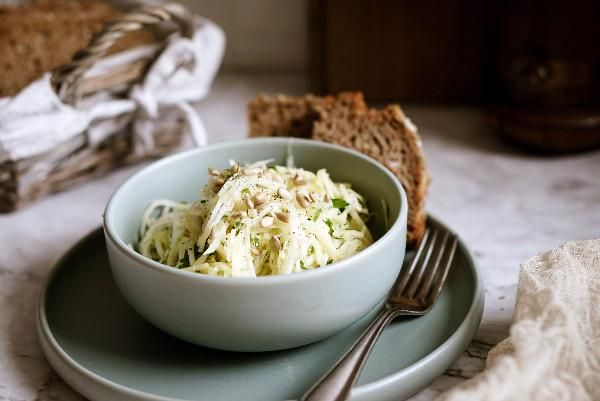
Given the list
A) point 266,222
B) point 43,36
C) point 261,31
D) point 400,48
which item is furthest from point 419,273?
point 261,31

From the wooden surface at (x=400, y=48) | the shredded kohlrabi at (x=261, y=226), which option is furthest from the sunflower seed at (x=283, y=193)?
the wooden surface at (x=400, y=48)

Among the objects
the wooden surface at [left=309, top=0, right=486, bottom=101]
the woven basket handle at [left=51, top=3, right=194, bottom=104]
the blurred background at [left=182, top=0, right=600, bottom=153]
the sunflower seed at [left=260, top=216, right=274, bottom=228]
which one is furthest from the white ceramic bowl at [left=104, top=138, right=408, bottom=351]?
the wooden surface at [left=309, top=0, right=486, bottom=101]

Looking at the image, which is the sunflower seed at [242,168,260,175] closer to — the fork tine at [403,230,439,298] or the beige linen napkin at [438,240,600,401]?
the fork tine at [403,230,439,298]

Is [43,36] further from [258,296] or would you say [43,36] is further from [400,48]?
[258,296]

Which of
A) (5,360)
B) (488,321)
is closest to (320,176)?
(488,321)

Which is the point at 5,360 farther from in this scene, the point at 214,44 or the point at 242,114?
the point at 242,114

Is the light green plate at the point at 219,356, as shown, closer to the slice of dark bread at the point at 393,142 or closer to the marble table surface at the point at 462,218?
the marble table surface at the point at 462,218
